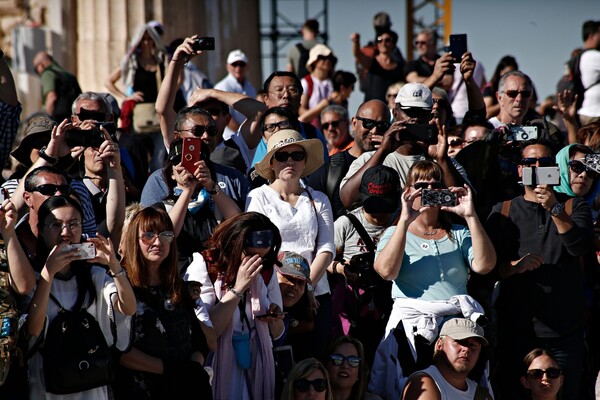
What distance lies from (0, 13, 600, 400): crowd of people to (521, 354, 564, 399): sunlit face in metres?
0.02

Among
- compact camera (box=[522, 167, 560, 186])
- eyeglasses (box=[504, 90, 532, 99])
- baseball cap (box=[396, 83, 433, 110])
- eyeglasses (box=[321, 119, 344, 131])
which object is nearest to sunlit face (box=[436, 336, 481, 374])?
compact camera (box=[522, 167, 560, 186])

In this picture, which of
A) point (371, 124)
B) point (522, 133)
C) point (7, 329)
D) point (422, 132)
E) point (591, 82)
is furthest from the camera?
point (591, 82)

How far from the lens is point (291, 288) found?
8.03 m

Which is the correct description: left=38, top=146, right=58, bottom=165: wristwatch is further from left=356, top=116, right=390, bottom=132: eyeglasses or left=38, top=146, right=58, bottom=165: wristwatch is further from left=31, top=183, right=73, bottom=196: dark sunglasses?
left=356, top=116, right=390, bottom=132: eyeglasses

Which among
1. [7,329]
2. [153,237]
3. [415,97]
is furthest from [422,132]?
[7,329]

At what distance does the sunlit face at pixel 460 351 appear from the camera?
8000 millimetres

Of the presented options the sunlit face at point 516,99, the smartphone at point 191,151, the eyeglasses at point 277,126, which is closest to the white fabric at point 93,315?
the smartphone at point 191,151

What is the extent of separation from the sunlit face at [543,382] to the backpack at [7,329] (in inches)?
147

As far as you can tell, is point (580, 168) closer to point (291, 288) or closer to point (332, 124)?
point (291, 288)

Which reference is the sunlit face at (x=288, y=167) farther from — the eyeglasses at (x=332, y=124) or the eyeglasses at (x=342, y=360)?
the eyeglasses at (x=332, y=124)

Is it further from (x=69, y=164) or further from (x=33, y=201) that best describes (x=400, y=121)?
(x=33, y=201)

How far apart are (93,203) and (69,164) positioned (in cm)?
30

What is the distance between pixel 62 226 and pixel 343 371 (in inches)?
84.4

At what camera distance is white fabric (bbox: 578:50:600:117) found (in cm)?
1260
